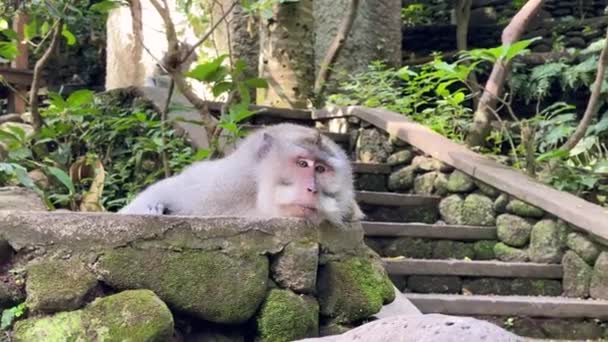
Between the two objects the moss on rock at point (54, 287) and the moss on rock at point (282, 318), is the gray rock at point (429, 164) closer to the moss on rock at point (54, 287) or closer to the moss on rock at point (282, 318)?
the moss on rock at point (282, 318)

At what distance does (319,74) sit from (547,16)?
5.53 meters

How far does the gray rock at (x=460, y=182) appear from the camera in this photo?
20.8 feet

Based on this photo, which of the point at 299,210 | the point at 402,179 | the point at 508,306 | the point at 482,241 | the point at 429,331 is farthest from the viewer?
the point at 402,179

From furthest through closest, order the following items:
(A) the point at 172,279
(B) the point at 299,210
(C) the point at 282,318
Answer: (B) the point at 299,210 → (C) the point at 282,318 → (A) the point at 172,279

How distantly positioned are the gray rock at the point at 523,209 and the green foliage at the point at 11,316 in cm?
380

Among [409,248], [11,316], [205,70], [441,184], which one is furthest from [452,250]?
[11,316]

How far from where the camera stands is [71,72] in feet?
47.2

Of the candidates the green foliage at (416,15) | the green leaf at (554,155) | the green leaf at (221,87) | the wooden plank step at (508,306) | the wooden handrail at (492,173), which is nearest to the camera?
the wooden plank step at (508,306)

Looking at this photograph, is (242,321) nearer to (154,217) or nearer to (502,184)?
(154,217)

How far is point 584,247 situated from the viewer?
5457 mm

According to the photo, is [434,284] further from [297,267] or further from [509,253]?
[297,267]

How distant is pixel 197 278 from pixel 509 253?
3.42m

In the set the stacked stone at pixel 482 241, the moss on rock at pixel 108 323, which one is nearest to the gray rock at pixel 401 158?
the stacked stone at pixel 482 241

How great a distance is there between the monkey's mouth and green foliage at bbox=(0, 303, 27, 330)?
1.00 meters
